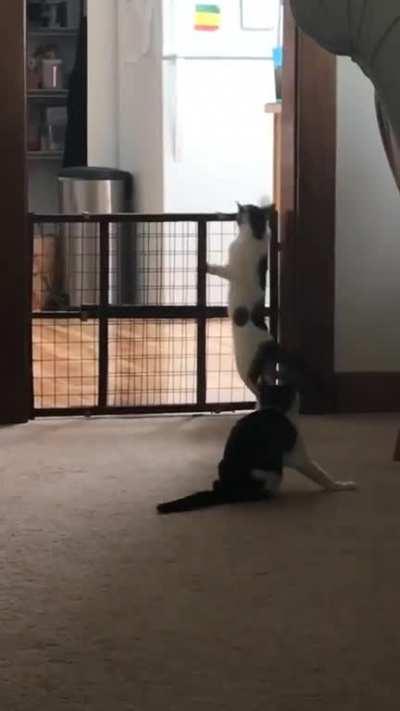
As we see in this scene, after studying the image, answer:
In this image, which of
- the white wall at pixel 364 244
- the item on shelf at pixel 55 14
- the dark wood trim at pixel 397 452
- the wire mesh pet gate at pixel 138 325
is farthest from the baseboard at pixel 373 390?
the item on shelf at pixel 55 14

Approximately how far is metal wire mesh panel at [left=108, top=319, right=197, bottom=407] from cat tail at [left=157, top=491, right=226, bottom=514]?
0.97 m

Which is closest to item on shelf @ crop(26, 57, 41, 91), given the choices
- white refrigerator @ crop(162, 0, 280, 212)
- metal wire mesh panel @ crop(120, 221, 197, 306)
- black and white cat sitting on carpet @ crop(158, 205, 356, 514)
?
white refrigerator @ crop(162, 0, 280, 212)

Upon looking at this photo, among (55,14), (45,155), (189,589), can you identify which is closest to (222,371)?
(189,589)

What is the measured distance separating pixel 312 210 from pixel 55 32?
3.86m

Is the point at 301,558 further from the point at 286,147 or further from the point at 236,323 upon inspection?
the point at 286,147

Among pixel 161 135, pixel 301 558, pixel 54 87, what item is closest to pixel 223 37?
pixel 161 135

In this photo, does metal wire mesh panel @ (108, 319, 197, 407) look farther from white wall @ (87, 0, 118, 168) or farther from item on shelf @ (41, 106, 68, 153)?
item on shelf @ (41, 106, 68, 153)

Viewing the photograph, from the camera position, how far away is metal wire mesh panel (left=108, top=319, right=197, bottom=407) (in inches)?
124

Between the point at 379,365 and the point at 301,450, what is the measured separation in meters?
0.90

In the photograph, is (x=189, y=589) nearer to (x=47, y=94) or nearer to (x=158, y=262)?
(x=158, y=262)

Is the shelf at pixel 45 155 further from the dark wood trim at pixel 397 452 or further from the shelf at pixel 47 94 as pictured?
the dark wood trim at pixel 397 452

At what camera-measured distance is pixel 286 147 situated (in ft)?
9.99

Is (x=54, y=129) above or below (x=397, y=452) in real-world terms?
above

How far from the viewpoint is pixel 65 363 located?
142 inches
